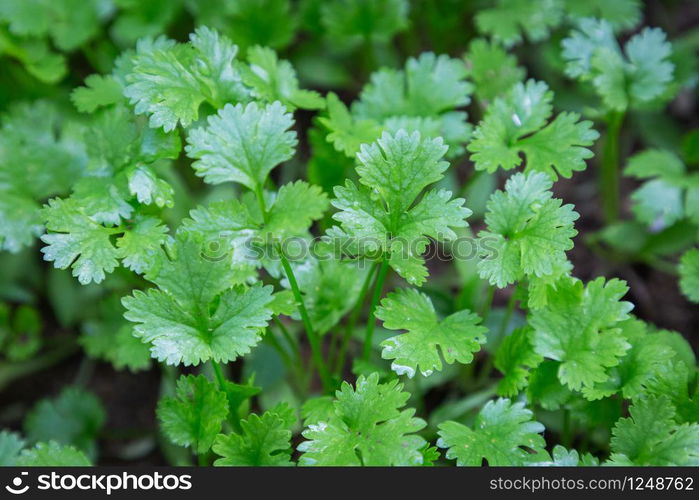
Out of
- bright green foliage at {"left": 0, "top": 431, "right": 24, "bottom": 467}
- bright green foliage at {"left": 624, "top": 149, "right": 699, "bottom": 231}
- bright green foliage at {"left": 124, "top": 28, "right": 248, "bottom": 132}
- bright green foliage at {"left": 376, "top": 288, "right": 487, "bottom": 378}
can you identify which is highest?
bright green foliage at {"left": 124, "top": 28, "right": 248, "bottom": 132}

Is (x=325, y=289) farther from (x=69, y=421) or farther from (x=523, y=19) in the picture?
(x=523, y=19)

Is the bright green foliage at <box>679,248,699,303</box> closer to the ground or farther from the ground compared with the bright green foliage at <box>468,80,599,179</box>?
closer to the ground

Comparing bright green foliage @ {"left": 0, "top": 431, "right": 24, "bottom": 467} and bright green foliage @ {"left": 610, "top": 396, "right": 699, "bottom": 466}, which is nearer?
bright green foliage @ {"left": 610, "top": 396, "right": 699, "bottom": 466}

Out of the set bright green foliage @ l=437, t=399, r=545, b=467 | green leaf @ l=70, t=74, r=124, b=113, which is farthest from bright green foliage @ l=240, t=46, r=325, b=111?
bright green foliage @ l=437, t=399, r=545, b=467

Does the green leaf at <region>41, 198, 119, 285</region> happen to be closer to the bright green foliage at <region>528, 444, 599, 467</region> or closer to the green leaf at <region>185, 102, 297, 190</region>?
the green leaf at <region>185, 102, 297, 190</region>

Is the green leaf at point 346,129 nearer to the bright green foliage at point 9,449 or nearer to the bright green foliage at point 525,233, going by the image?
the bright green foliage at point 525,233

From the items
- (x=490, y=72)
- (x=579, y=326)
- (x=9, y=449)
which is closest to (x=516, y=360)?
(x=579, y=326)

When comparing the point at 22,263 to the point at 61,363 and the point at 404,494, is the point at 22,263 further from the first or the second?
the point at 404,494

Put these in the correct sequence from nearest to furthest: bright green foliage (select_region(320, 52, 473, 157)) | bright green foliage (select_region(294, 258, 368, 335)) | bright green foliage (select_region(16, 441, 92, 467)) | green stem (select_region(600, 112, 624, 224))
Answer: bright green foliage (select_region(16, 441, 92, 467)), bright green foliage (select_region(294, 258, 368, 335)), bright green foliage (select_region(320, 52, 473, 157)), green stem (select_region(600, 112, 624, 224))

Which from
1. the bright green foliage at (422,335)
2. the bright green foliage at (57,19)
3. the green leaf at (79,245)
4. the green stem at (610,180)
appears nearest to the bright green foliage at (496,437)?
the bright green foliage at (422,335)

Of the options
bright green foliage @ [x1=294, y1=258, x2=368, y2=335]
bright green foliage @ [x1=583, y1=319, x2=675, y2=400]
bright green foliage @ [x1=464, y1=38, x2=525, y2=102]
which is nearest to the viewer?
bright green foliage @ [x1=583, y1=319, x2=675, y2=400]
